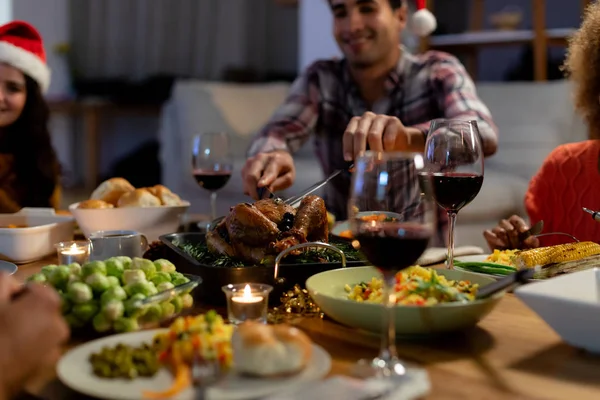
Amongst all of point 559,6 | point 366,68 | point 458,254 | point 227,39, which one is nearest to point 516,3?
point 559,6

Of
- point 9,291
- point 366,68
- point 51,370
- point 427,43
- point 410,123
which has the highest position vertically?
point 427,43

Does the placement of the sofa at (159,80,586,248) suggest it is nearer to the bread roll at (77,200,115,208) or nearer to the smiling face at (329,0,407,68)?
the smiling face at (329,0,407,68)

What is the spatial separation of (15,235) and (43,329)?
0.81m

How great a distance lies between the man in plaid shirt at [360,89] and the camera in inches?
103

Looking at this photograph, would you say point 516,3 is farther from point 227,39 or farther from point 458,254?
point 458,254

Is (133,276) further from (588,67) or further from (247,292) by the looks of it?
(588,67)

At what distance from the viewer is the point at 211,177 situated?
1.88m

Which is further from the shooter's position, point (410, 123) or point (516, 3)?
point (516, 3)

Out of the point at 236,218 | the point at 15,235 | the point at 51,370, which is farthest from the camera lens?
the point at 15,235

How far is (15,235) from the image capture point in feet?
4.82

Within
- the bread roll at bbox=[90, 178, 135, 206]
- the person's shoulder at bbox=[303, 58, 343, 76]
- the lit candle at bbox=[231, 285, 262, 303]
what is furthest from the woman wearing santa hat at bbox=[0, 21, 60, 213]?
the lit candle at bbox=[231, 285, 262, 303]

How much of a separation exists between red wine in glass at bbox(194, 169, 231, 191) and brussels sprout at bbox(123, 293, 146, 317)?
938 mm

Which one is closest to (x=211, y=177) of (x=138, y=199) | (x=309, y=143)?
(x=138, y=199)

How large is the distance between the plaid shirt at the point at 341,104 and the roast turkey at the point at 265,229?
1230 mm
